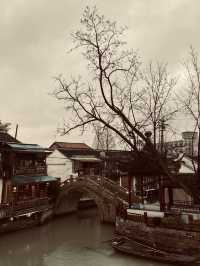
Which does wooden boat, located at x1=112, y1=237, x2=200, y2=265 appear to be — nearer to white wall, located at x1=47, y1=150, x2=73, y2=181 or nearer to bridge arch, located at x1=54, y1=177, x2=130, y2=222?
bridge arch, located at x1=54, y1=177, x2=130, y2=222

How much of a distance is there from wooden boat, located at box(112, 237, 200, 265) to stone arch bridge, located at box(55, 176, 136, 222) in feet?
24.4

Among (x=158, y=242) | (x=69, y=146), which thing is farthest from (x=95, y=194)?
(x=69, y=146)

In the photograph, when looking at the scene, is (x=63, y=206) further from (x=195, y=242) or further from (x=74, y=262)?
(x=195, y=242)

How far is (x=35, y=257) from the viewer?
80.7 feet

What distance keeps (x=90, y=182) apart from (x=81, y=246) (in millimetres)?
11835

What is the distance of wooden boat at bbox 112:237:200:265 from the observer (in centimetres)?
2031

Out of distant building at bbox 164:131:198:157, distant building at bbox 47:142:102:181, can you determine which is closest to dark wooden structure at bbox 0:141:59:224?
distant building at bbox 47:142:102:181

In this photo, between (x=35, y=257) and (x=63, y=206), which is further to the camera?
(x=63, y=206)

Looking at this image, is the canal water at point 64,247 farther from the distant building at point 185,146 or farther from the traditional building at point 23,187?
the distant building at point 185,146

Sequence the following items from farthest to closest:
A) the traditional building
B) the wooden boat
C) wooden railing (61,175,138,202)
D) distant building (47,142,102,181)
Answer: distant building (47,142,102,181), wooden railing (61,175,138,202), the traditional building, the wooden boat

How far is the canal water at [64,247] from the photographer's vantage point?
2269 cm

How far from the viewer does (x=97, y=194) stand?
36688 millimetres

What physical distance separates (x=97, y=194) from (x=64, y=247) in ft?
34.4

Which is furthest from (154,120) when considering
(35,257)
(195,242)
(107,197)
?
(107,197)
